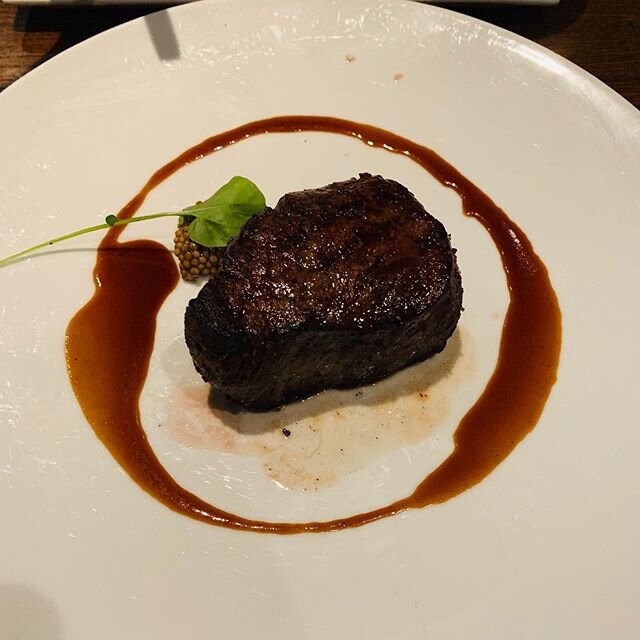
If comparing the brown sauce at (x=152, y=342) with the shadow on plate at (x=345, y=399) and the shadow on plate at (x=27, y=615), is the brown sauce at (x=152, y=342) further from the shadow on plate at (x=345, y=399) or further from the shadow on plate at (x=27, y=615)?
the shadow on plate at (x=27, y=615)

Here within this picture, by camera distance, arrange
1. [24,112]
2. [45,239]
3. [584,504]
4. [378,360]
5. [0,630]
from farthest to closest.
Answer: [24,112], [45,239], [378,360], [584,504], [0,630]

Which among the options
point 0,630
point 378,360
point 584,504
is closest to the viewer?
point 0,630

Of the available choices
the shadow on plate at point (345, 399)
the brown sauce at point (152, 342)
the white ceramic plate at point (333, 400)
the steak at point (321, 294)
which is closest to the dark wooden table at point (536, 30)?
the white ceramic plate at point (333, 400)

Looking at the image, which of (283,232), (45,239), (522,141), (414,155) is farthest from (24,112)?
(522,141)

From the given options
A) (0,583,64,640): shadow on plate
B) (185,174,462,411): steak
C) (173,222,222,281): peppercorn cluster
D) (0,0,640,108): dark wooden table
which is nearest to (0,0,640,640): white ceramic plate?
(0,583,64,640): shadow on plate

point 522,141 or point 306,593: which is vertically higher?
point 522,141

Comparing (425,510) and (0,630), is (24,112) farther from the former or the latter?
(425,510)

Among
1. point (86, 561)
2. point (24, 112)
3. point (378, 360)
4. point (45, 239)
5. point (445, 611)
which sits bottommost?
point (445, 611)
